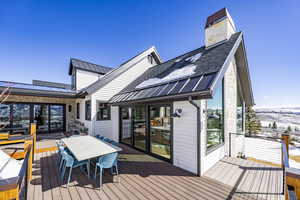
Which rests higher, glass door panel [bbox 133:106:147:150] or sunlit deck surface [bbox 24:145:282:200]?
glass door panel [bbox 133:106:147:150]

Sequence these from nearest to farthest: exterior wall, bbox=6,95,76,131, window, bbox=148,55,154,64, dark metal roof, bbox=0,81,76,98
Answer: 1. dark metal roof, bbox=0,81,76,98
2. exterior wall, bbox=6,95,76,131
3. window, bbox=148,55,154,64

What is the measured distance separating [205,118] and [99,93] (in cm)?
592

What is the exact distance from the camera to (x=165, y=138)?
4773 mm

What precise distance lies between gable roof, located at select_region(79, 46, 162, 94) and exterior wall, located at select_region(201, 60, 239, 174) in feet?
18.8

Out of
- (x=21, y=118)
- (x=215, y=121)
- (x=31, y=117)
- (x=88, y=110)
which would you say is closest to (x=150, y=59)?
(x=88, y=110)

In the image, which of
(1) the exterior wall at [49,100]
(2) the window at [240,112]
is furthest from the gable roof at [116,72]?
(2) the window at [240,112]

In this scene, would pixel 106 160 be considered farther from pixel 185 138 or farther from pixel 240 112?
pixel 240 112

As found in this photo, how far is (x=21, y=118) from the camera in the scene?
8.32 metres

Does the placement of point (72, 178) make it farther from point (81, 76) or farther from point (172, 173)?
point (81, 76)

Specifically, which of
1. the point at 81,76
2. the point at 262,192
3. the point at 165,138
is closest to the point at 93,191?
the point at 165,138

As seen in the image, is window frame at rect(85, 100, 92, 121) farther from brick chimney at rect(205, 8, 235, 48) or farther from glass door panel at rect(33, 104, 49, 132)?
brick chimney at rect(205, 8, 235, 48)

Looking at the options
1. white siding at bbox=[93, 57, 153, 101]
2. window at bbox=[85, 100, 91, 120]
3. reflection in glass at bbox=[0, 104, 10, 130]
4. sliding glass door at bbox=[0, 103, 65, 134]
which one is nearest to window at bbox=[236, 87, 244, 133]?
white siding at bbox=[93, 57, 153, 101]

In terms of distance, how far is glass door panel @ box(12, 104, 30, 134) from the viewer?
8078 millimetres

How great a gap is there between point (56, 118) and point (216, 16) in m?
12.4
